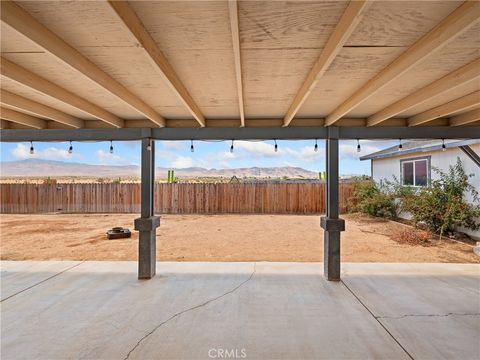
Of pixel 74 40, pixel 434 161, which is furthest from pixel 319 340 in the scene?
pixel 434 161

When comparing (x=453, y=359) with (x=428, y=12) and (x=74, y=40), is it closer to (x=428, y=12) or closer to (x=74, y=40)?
(x=428, y=12)

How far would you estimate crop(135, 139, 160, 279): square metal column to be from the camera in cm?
383

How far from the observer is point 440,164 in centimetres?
730

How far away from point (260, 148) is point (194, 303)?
243 feet

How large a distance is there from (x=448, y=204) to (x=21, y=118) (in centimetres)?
833

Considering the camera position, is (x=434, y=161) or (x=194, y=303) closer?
(x=194, y=303)

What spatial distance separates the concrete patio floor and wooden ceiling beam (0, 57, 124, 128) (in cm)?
214

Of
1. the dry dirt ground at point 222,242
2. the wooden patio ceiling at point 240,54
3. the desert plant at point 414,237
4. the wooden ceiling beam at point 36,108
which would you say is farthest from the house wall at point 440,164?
the wooden ceiling beam at point 36,108

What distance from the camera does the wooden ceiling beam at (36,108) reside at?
8.36ft

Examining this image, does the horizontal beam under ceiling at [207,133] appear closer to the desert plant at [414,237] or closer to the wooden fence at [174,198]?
the desert plant at [414,237]

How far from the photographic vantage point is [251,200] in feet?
37.9

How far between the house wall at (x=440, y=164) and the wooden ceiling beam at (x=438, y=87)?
474cm

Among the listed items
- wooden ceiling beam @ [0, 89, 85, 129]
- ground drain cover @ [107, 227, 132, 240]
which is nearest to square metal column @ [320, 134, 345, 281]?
wooden ceiling beam @ [0, 89, 85, 129]

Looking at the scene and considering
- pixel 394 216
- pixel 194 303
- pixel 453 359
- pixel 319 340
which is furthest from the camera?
pixel 394 216
